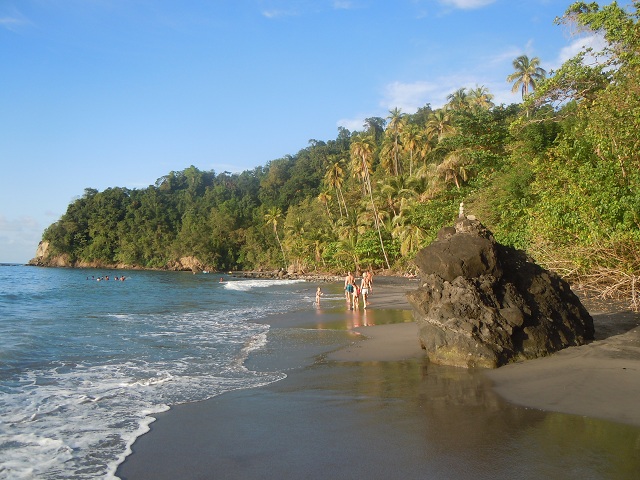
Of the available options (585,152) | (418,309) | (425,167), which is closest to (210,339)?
(418,309)

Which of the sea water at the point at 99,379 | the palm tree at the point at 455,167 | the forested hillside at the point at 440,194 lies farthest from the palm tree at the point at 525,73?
the sea water at the point at 99,379

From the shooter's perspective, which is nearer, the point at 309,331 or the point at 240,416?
the point at 240,416

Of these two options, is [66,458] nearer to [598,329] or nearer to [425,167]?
[598,329]

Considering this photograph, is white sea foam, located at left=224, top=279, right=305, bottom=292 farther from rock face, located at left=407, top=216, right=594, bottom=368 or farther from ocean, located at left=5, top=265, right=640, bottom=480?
rock face, located at left=407, top=216, right=594, bottom=368

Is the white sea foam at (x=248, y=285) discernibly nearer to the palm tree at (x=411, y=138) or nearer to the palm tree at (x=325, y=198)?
the palm tree at (x=325, y=198)

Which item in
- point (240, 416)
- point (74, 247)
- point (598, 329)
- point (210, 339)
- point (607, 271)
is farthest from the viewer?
point (74, 247)

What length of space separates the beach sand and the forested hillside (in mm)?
6112

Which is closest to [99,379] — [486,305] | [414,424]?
[414,424]

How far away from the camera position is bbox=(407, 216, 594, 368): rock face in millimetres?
9344

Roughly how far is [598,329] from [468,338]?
4.59 meters

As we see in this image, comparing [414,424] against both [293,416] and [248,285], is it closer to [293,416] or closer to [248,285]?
[293,416]

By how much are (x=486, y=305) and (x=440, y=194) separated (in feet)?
97.0

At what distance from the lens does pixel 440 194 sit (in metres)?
38.1

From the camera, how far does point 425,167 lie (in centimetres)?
4475
